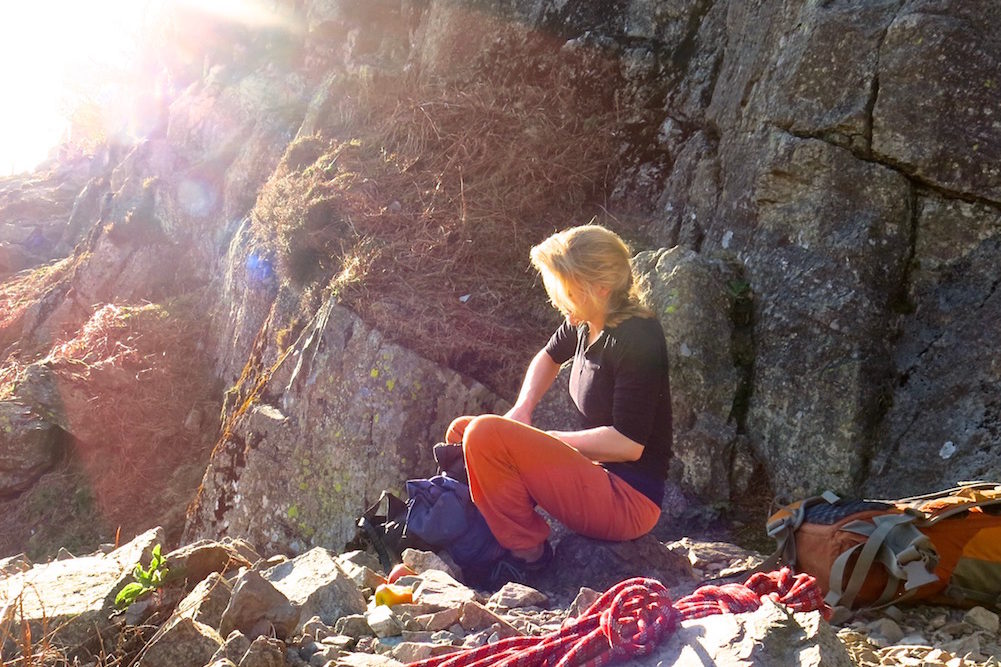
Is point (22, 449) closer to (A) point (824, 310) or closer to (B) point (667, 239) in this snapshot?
(B) point (667, 239)

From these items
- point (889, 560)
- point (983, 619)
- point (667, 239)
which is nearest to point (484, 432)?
point (889, 560)

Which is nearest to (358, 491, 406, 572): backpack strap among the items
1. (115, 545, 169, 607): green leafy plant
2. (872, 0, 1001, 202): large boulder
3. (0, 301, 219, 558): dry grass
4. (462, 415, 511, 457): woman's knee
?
(462, 415, 511, 457): woman's knee

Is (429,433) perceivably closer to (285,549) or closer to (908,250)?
(285,549)

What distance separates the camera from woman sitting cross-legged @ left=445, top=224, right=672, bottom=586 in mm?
4305

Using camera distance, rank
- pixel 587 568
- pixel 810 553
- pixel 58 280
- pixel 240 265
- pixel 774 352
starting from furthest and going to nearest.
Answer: pixel 58 280, pixel 240 265, pixel 774 352, pixel 587 568, pixel 810 553

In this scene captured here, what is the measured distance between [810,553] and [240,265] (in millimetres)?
10392

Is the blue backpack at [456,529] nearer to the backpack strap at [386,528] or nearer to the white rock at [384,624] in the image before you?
the backpack strap at [386,528]

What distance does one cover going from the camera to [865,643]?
10.6ft

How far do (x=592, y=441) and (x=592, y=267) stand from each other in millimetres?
949

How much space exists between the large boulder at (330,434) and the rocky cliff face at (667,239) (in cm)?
3

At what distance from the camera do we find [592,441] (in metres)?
4.34

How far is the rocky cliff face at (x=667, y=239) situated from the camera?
18.5ft

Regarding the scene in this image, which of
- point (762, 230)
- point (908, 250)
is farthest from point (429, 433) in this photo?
point (908, 250)

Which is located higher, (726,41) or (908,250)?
(726,41)
